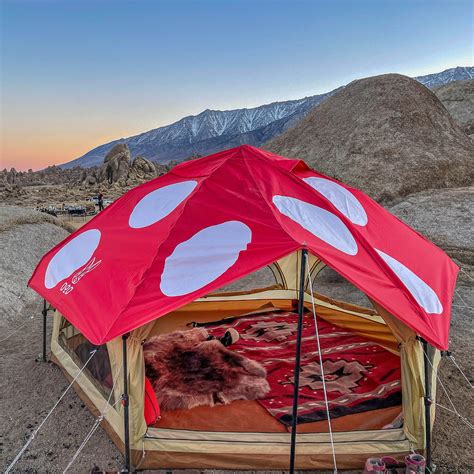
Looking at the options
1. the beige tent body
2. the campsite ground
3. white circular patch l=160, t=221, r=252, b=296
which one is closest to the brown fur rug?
the beige tent body

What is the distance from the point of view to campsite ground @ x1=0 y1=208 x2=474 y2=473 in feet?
13.1

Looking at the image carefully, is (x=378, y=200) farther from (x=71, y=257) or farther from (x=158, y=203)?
(x=71, y=257)

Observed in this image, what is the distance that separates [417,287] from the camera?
4.14 metres

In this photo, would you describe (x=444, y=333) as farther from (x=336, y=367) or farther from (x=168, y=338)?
(x=168, y=338)

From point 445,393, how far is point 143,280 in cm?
398

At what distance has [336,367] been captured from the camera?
5.48 meters

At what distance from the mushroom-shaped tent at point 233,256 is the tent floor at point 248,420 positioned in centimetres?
27

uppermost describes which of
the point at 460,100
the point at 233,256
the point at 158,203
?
the point at 460,100

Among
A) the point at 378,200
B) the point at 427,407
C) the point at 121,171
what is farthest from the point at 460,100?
the point at 121,171

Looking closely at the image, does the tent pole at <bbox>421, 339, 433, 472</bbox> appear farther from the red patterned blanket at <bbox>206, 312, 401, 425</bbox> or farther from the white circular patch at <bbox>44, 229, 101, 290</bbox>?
the white circular patch at <bbox>44, 229, 101, 290</bbox>

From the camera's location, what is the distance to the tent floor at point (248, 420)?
4.21m

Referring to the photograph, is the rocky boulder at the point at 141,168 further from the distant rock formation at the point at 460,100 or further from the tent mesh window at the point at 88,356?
the tent mesh window at the point at 88,356

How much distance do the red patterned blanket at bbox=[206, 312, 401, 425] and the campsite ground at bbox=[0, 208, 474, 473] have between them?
2.29 feet

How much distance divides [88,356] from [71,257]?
47.8 inches
